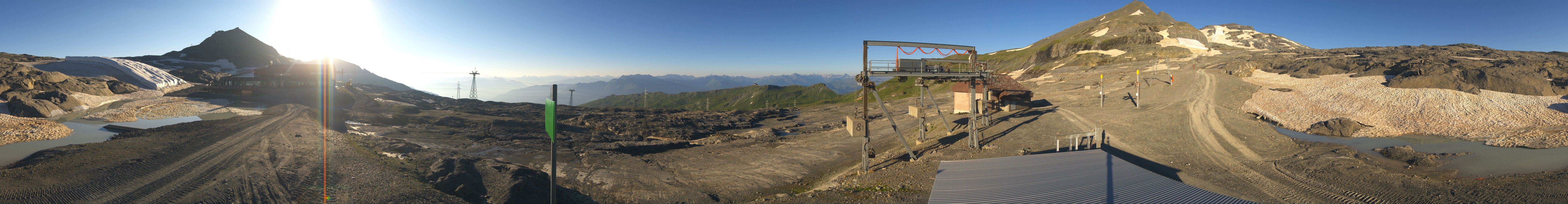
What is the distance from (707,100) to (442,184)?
138m

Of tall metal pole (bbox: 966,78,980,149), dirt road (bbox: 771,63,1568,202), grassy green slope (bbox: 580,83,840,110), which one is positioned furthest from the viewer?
grassy green slope (bbox: 580,83,840,110)

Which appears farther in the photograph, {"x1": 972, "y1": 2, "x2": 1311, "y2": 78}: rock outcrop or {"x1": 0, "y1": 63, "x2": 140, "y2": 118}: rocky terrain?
{"x1": 972, "y1": 2, "x2": 1311, "y2": 78}: rock outcrop

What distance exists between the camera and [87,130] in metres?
31.5

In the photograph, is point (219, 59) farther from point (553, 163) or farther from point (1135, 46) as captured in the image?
point (1135, 46)

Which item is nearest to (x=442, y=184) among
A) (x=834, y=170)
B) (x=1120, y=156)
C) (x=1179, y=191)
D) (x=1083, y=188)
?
(x=834, y=170)

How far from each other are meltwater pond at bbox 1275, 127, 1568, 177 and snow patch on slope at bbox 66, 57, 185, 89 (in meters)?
122

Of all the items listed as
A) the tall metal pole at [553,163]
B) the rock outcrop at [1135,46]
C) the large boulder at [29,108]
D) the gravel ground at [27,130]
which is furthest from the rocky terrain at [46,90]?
the rock outcrop at [1135,46]

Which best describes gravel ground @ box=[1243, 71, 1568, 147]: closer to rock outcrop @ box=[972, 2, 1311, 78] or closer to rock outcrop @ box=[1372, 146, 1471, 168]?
rock outcrop @ box=[1372, 146, 1471, 168]

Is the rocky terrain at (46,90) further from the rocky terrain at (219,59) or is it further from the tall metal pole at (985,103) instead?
the tall metal pole at (985,103)

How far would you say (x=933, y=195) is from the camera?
518 inches

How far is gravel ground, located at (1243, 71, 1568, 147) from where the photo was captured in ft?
73.8

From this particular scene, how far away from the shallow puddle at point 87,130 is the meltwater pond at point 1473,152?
60370 millimetres

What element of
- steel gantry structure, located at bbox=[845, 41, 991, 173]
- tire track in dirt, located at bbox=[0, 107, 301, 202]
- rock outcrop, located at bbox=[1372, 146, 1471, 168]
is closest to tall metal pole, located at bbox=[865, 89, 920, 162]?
steel gantry structure, located at bbox=[845, 41, 991, 173]

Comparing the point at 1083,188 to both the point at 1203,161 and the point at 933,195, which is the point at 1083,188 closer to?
the point at 933,195
